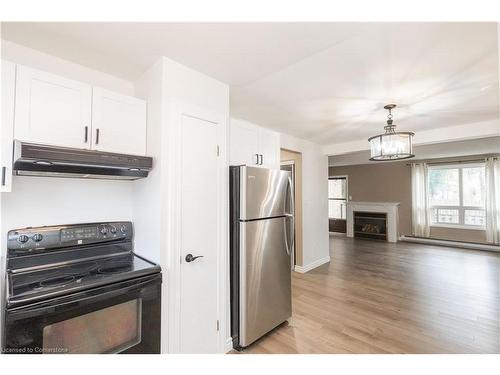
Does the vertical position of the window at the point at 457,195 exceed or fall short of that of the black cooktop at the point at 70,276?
it exceeds it

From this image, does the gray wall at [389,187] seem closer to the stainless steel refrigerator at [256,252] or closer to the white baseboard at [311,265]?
the white baseboard at [311,265]

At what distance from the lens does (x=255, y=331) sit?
219 cm

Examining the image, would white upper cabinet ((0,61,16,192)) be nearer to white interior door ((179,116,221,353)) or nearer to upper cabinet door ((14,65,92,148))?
upper cabinet door ((14,65,92,148))

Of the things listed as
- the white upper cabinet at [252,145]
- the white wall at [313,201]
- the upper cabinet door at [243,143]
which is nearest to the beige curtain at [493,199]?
the white wall at [313,201]

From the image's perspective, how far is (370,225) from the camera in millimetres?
7602

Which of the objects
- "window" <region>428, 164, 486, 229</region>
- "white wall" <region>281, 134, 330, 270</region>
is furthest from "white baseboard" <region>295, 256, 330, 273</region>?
"window" <region>428, 164, 486, 229</region>

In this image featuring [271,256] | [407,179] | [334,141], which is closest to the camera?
[271,256]

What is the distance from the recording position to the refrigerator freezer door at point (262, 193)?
2113 millimetres

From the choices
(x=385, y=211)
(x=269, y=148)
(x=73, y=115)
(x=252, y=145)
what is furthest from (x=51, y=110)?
(x=385, y=211)

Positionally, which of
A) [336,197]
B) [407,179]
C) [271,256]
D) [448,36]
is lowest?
[271,256]

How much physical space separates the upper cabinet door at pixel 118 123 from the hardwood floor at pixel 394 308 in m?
2.02
